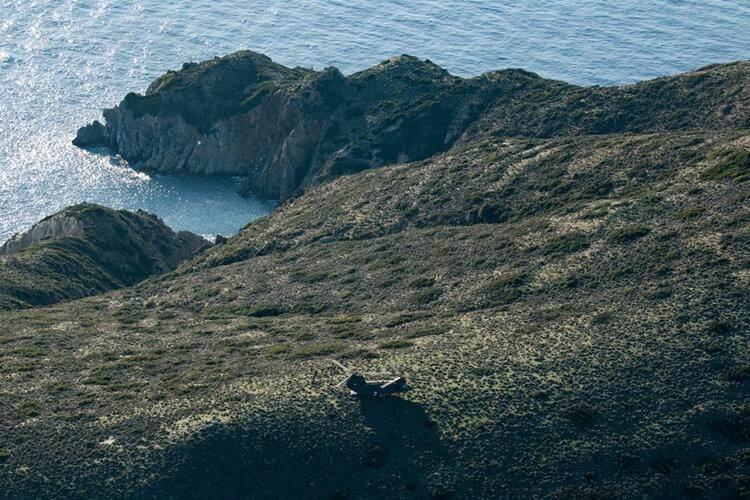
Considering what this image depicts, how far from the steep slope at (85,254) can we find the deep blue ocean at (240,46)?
63.4ft

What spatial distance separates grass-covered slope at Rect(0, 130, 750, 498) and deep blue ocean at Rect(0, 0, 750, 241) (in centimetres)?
4548

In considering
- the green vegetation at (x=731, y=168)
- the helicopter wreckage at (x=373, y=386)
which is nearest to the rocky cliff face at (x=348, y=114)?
the green vegetation at (x=731, y=168)

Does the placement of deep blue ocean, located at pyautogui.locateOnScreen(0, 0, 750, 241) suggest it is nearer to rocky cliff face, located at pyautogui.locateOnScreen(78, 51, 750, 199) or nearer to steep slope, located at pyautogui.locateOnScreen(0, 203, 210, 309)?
rocky cliff face, located at pyautogui.locateOnScreen(78, 51, 750, 199)

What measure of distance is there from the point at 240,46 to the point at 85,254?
83.3 metres

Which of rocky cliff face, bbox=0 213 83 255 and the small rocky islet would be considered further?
rocky cliff face, bbox=0 213 83 255

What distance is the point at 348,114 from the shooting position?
121 meters

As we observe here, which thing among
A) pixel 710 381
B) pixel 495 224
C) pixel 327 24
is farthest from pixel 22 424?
pixel 327 24

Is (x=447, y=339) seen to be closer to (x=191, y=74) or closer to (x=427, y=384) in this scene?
(x=427, y=384)

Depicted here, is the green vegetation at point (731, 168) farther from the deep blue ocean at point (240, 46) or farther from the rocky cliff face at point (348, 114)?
the deep blue ocean at point (240, 46)

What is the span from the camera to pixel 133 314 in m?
79.1

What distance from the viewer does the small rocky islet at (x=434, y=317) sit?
5009 cm

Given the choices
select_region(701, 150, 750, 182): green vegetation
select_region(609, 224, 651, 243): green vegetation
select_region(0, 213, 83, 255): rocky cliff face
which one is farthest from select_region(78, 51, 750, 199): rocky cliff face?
select_region(609, 224, 651, 243): green vegetation

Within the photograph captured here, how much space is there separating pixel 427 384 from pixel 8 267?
45227mm

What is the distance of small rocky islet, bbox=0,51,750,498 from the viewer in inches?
1972
